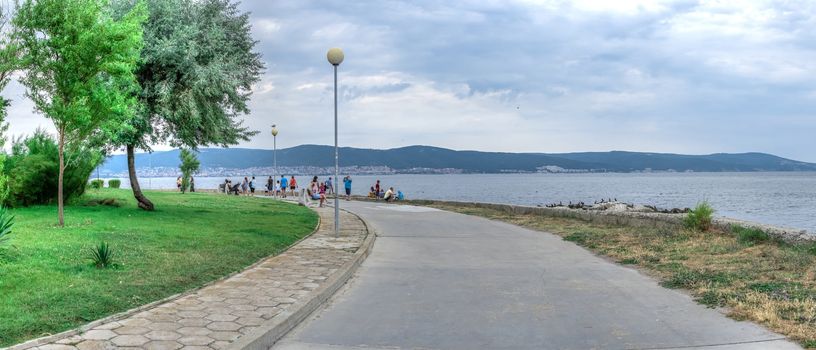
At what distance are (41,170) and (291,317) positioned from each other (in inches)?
642

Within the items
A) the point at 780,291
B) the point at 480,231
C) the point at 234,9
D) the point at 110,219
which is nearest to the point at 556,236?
the point at 480,231

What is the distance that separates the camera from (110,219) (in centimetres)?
1598

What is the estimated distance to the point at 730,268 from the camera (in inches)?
378

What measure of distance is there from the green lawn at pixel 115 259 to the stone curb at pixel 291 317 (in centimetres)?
175

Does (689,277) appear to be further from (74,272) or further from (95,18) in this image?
(95,18)

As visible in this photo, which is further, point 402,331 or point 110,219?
point 110,219

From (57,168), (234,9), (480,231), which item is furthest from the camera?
(234,9)

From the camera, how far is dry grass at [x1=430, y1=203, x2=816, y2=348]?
6598 millimetres

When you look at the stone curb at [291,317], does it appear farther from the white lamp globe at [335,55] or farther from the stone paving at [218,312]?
the white lamp globe at [335,55]

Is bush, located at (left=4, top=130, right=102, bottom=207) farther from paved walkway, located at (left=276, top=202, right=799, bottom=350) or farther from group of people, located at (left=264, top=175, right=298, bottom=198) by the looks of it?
group of people, located at (left=264, top=175, right=298, bottom=198)

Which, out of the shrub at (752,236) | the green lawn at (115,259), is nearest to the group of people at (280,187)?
the green lawn at (115,259)

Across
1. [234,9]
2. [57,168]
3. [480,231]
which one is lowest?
[480,231]

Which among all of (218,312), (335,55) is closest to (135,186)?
(335,55)

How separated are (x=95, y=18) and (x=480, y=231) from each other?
11.5m
